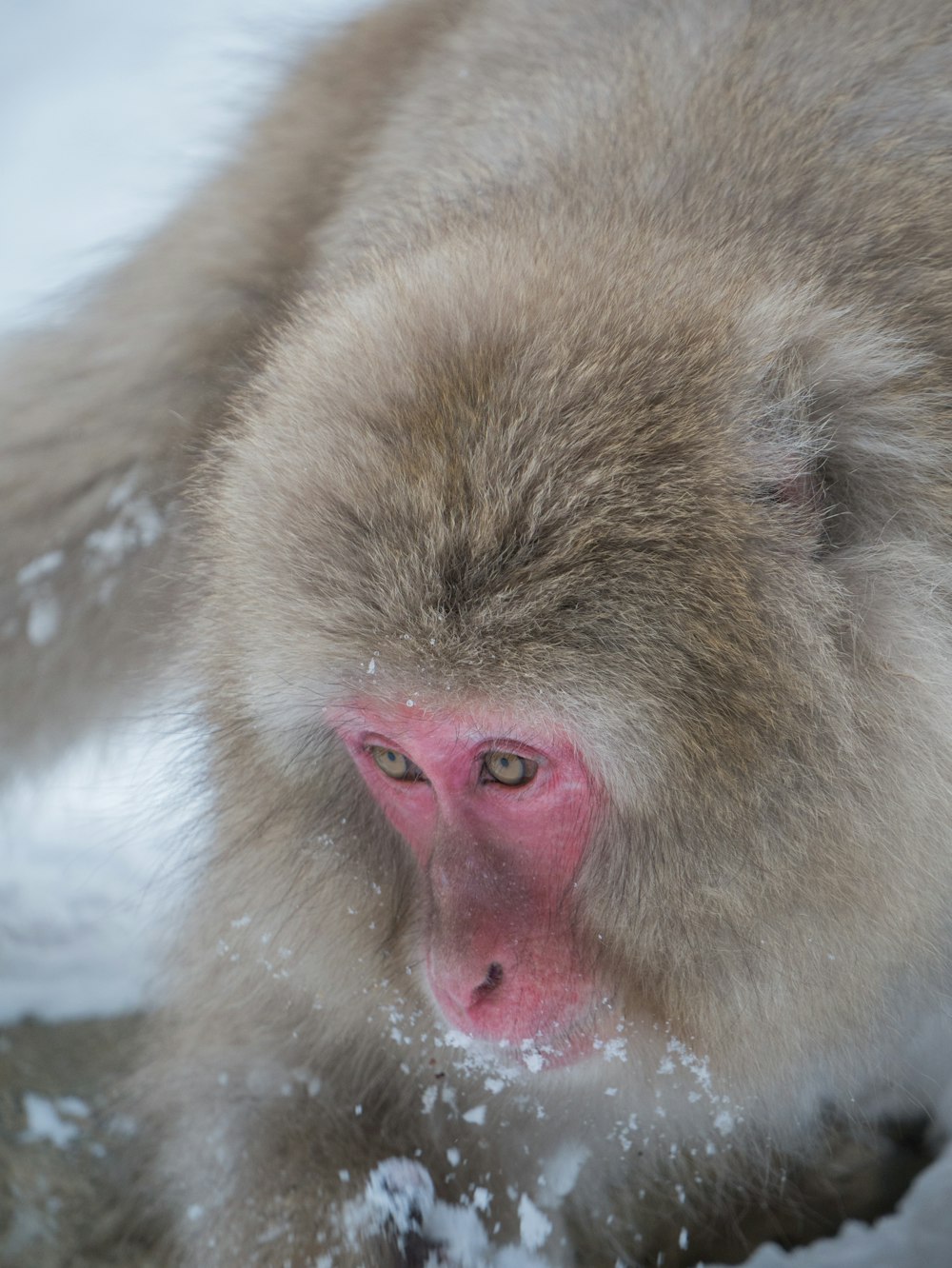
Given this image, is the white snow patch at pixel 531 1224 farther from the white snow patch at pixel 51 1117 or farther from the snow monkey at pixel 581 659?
the white snow patch at pixel 51 1117

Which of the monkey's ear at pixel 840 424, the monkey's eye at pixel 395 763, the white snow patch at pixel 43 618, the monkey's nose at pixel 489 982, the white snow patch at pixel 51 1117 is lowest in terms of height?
the white snow patch at pixel 51 1117

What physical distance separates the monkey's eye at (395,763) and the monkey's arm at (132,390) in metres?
1.01

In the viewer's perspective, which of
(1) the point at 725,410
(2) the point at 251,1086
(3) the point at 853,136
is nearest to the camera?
(1) the point at 725,410

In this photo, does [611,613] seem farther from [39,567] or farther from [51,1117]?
[39,567]

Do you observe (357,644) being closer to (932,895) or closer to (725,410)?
(725,410)

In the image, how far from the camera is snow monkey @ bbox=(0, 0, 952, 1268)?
1.48 metres

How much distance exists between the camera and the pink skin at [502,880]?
65.9 inches

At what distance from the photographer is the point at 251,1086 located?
7.54 ft

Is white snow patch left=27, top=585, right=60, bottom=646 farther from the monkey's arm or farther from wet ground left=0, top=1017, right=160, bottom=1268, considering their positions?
wet ground left=0, top=1017, right=160, bottom=1268

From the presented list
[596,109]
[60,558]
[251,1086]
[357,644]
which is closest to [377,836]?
[357,644]

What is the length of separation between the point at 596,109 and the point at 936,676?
111 centimetres

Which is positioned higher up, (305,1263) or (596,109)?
(596,109)

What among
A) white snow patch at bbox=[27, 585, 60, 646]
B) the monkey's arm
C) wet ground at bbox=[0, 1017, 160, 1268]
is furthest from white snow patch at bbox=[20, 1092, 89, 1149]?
white snow patch at bbox=[27, 585, 60, 646]

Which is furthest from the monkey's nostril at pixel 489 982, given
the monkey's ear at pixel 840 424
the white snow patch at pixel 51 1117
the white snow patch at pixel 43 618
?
the white snow patch at pixel 43 618
